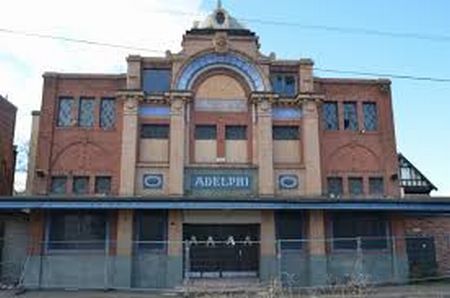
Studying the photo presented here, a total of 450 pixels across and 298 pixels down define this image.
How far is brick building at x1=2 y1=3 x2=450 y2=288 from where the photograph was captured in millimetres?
26297

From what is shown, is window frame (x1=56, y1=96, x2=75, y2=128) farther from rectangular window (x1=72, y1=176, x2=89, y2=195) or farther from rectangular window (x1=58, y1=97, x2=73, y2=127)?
rectangular window (x1=72, y1=176, x2=89, y2=195)

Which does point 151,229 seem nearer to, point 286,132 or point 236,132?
point 236,132

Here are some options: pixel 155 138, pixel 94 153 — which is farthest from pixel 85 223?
pixel 155 138

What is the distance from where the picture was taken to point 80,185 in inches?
1109

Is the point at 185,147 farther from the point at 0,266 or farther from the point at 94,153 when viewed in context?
the point at 0,266

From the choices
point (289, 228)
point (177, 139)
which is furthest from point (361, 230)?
point (177, 139)

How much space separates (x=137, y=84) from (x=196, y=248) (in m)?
9.32

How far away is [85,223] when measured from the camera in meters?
27.2

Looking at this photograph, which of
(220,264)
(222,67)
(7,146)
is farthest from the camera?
(7,146)

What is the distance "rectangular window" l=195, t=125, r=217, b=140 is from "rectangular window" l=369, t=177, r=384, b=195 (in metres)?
8.90

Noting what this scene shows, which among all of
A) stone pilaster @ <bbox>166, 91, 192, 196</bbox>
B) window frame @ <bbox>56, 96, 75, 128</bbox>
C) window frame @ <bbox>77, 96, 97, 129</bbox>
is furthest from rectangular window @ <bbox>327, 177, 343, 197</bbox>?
window frame @ <bbox>56, 96, 75, 128</bbox>

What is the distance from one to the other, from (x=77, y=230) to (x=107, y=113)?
256 inches

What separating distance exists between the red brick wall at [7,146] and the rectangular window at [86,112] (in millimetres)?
6667

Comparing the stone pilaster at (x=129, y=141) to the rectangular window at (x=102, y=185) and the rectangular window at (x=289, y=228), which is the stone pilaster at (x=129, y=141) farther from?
the rectangular window at (x=289, y=228)
